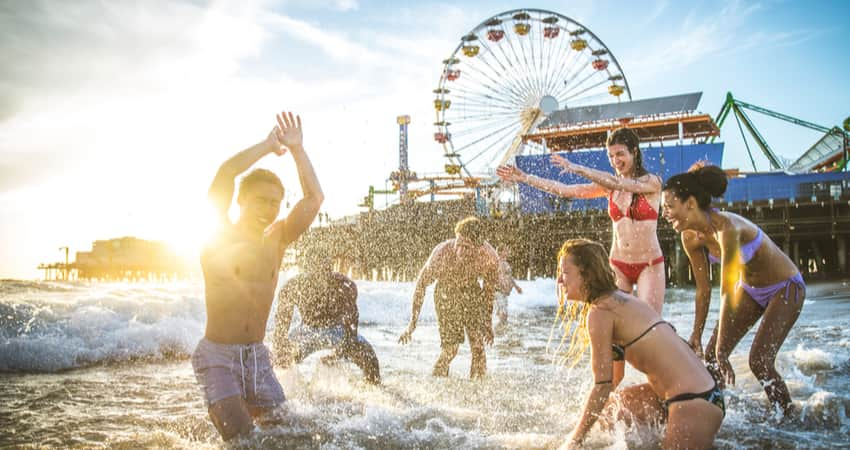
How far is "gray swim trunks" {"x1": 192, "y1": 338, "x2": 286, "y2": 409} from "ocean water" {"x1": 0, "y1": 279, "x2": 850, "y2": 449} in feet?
0.75

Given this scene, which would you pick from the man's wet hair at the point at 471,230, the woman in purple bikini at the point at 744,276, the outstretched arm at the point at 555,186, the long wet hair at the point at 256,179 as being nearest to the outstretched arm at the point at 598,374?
the woman in purple bikini at the point at 744,276

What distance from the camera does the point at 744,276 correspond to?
3963mm

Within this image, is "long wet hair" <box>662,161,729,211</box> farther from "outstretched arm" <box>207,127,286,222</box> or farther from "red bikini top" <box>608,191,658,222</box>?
"outstretched arm" <box>207,127,286,222</box>

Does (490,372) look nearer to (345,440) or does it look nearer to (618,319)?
(345,440)

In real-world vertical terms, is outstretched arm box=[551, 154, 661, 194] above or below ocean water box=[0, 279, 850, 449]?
above

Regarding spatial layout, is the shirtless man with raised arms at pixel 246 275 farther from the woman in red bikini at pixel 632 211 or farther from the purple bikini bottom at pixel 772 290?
the purple bikini bottom at pixel 772 290

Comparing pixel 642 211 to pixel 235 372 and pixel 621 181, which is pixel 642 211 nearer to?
pixel 621 181

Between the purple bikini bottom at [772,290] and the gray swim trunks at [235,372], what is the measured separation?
10.6 feet

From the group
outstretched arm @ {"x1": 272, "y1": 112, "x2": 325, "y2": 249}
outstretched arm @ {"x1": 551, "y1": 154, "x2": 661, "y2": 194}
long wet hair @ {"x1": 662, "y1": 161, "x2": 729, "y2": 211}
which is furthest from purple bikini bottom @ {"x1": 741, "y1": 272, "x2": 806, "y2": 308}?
outstretched arm @ {"x1": 272, "y1": 112, "x2": 325, "y2": 249}

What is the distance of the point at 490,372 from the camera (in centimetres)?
621

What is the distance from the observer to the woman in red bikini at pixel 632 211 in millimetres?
4078

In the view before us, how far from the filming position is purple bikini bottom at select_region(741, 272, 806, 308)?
3.87 metres

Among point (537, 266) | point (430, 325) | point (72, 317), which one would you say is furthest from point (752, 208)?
point (72, 317)

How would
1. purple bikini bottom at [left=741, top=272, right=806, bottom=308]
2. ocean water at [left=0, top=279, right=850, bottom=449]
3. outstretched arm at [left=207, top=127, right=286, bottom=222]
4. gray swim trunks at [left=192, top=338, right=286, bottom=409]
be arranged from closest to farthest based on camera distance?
gray swim trunks at [left=192, top=338, right=286, bottom=409]
outstretched arm at [left=207, top=127, right=286, bottom=222]
ocean water at [left=0, top=279, right=850, bottom=449]
purple bikini bottom at [left=741, top=272, right=806, bottom=308]
